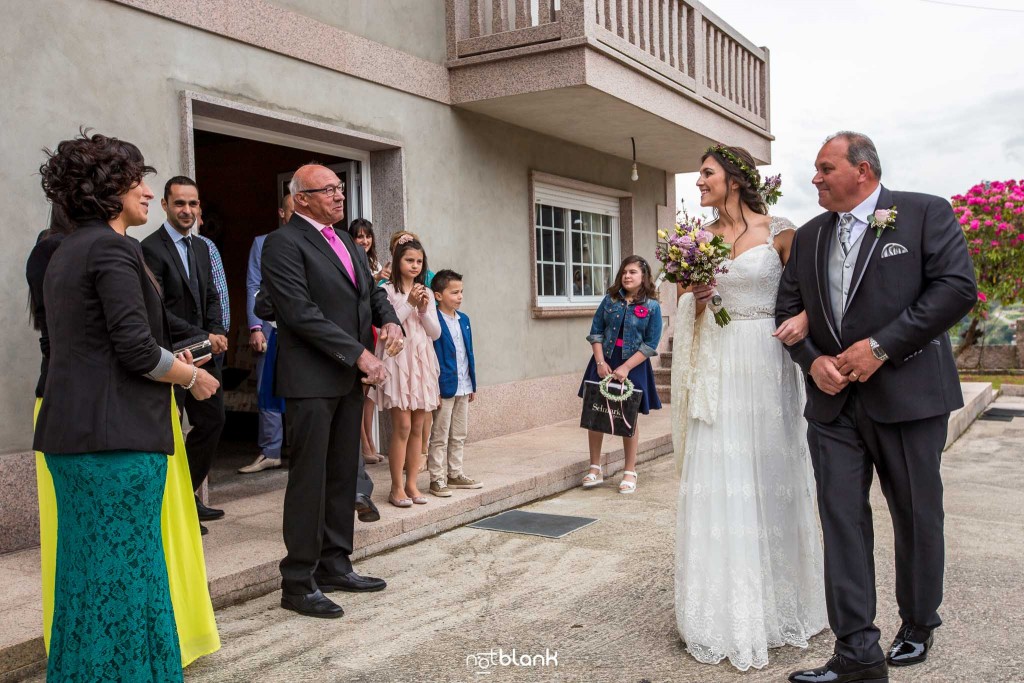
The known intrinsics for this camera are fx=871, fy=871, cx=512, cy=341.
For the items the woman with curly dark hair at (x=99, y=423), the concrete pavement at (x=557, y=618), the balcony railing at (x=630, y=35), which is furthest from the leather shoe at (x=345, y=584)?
the balcony railing at (x=630, y=35)

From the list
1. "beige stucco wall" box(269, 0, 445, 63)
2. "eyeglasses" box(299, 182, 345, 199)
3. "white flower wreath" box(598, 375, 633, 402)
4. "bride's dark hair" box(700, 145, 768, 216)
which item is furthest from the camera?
"beige stucco wall" box(269, 0, 445, 63)

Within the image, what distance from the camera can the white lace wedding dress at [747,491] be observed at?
3697mm

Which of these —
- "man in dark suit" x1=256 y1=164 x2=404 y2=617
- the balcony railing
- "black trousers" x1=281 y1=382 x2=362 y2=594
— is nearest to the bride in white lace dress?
"man in dark suit" x1=256 y1=164 x2=404 y2=617

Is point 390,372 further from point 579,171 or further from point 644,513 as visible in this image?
point 579,171

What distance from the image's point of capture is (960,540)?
Result: 5.59m

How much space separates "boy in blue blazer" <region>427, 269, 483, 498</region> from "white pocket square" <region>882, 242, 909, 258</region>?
3.60 meters

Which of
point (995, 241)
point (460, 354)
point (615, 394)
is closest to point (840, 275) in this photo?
point (460, 354)

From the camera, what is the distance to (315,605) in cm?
433

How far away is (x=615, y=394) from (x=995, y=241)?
16999 millimetres

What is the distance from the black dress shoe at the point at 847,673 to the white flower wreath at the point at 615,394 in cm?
383

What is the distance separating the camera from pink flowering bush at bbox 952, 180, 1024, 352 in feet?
65.9

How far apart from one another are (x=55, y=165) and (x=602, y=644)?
291 cm

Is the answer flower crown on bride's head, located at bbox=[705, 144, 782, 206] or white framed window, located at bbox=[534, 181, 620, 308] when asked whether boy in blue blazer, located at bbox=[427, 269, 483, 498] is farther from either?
white framed window, located at bbox=[534, 181, 620, 308]

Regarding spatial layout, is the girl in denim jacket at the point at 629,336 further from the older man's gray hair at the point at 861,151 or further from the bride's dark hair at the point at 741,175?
the older man's gray hair at the point at 861,151
